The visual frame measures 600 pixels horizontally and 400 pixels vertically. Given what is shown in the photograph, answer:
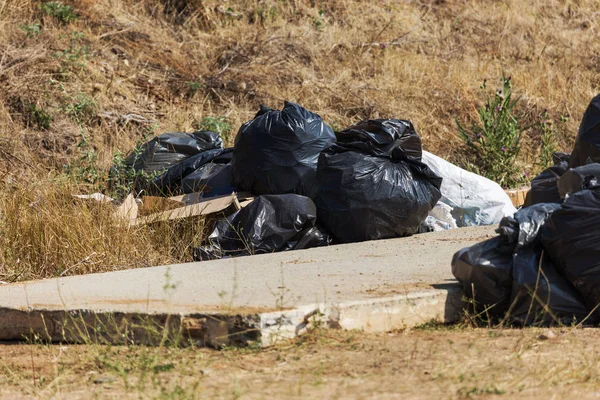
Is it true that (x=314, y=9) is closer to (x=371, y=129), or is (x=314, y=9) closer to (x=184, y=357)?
(x=371, y=129)

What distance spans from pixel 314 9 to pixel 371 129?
612cm

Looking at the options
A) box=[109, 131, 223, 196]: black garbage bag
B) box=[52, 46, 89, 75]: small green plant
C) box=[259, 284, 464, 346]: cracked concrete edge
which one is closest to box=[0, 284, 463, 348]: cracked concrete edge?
box=[259, 284, 464, 346]: cracked concrete edge

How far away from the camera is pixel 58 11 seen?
923 centimetres

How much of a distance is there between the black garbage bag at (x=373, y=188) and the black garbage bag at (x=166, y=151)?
4.93ft

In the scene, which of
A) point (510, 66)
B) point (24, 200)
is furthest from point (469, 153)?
point (24, 200)

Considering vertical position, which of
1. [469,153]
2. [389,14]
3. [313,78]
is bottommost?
[469,153]

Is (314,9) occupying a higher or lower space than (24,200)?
higher

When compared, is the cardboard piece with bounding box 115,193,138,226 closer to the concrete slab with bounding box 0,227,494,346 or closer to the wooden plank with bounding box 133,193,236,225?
the wooden plank with bounding box 133,193,236,225

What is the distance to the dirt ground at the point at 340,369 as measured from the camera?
7.88ft

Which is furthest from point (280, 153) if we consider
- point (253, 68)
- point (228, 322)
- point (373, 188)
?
point (253, 68)

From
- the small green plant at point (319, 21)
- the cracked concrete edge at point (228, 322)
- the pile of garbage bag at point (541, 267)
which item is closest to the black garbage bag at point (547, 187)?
the pile of garbage bag at point (541, 267)

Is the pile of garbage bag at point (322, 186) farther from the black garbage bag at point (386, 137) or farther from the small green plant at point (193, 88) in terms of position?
the small green plant at point (193, 88)

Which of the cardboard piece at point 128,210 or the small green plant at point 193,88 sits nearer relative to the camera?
the cardboard piece at point 128,210

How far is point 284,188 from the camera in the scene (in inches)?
210
